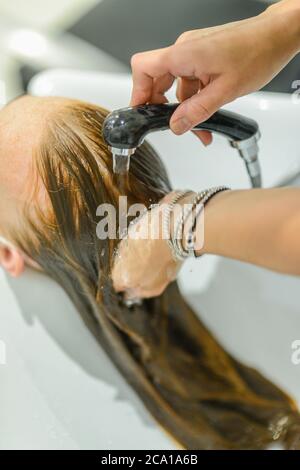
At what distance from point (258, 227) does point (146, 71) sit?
0.78 feet

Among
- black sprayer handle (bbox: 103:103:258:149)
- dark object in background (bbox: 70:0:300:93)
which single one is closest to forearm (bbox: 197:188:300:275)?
black sprayer handle (bbox: 103:103:258:149)

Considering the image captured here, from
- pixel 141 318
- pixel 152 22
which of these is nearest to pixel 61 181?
pixel 141 318

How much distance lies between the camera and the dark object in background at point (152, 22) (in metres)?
0.85

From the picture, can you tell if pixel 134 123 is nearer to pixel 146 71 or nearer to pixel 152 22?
pixel 146 71

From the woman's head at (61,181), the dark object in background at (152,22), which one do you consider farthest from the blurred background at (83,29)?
the woman's head at (61,181)

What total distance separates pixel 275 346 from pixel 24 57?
652 millimetres

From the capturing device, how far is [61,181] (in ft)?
2.37

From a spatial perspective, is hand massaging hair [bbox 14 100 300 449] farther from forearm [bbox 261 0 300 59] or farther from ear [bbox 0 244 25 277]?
forearm [bbox 261 0 300 59]

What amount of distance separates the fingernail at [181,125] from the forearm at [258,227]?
88mm

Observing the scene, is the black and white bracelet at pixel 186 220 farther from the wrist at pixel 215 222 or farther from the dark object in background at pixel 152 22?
the dark object in background at pixel 152 22

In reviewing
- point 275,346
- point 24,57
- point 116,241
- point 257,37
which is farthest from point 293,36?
point 24,57

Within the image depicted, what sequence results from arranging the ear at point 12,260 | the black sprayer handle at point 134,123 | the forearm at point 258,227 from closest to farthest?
1. the forearm at point 258,227
2. the black sprayer handle at point 134,123
3. the ear at point 12,260

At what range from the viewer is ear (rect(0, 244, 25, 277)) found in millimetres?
817

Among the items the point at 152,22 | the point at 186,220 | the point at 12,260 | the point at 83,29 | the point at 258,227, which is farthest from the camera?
the point at 83,29
